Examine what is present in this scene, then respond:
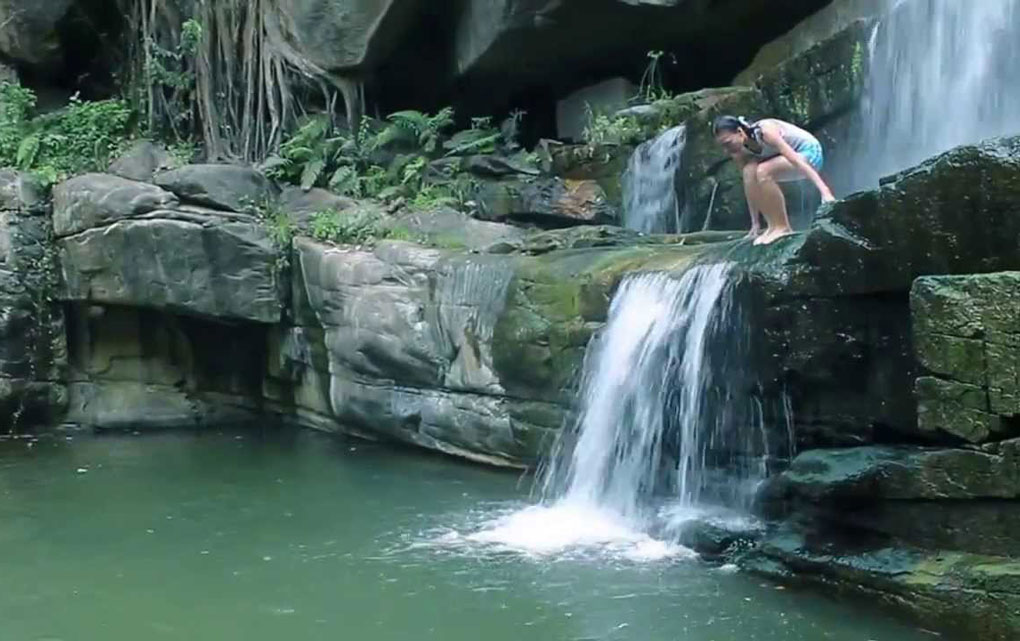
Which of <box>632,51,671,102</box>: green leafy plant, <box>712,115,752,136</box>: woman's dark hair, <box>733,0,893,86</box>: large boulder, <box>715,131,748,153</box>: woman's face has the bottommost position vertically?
<box>715,131,748,153</box>: woman's face

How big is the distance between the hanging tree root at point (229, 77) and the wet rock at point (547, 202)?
2.72 metres

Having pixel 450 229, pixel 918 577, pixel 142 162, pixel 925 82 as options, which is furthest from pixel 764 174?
pixel 142 162

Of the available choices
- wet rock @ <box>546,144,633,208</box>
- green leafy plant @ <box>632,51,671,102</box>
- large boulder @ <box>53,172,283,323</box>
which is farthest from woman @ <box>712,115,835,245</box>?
large boulder @ <box>53,172,283,323</box>

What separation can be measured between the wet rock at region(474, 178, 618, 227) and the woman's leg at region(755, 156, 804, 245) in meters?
3.85

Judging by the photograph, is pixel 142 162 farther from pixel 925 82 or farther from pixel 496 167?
pixel 925 82

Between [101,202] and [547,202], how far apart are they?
4284mm

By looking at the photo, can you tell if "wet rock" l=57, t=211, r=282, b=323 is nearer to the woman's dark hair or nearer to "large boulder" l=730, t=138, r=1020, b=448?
the woman's dark hair

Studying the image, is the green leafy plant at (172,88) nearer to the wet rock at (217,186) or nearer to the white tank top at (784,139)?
the wet rock at (217,186)

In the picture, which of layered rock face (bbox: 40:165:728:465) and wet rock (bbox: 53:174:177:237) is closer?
layered rock face (bbox: 40:165:728:465)

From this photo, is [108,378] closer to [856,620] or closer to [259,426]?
[259,426]

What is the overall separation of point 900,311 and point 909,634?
65.8 inches

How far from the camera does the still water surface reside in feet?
17.5

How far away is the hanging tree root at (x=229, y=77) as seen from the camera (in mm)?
13703

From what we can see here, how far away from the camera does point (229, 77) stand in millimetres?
14133
